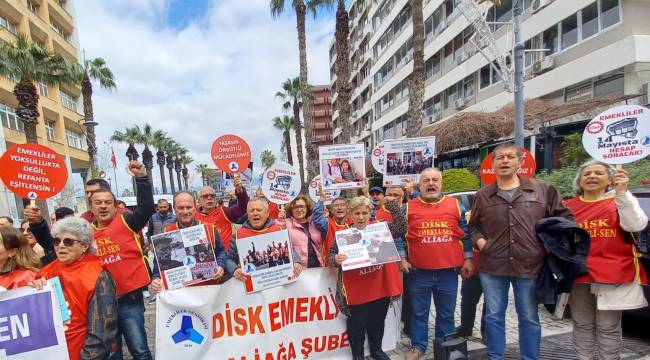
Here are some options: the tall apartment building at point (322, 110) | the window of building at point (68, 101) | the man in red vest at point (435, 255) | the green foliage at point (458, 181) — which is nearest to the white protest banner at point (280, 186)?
the man in red vest at point (435, 255)

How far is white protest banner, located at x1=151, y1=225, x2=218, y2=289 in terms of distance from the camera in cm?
317

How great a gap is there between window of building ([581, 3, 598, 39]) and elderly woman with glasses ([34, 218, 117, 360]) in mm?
17276

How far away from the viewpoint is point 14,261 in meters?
2.39

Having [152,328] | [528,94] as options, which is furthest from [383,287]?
[528,94]

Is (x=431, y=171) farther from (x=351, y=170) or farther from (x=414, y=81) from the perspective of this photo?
(x=414, y=81)

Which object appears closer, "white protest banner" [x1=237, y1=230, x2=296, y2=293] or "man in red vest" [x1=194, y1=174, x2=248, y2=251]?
"white protest banner" [x1=237, y1=230, x2=296, y2=293]

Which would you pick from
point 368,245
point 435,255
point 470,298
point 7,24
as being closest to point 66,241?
point 368,245

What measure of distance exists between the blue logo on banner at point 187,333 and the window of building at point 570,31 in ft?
56.5

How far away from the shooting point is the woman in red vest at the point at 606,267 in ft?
9.15

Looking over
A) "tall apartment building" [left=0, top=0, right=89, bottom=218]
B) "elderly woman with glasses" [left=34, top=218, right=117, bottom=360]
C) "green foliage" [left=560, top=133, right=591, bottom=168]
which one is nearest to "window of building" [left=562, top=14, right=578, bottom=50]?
"green foliage" [left=560, top=133, right=591, bottom=168]

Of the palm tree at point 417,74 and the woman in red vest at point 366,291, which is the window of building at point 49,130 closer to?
Answer: the palm tree at point 417,74

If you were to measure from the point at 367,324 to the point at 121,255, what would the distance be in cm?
233

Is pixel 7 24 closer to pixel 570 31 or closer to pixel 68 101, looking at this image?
pixel 68 101

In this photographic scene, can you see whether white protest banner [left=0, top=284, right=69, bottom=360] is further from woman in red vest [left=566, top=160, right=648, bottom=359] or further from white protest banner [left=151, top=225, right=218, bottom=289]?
woman in red vest [left=566, top=160, right=648, bottom=359]
